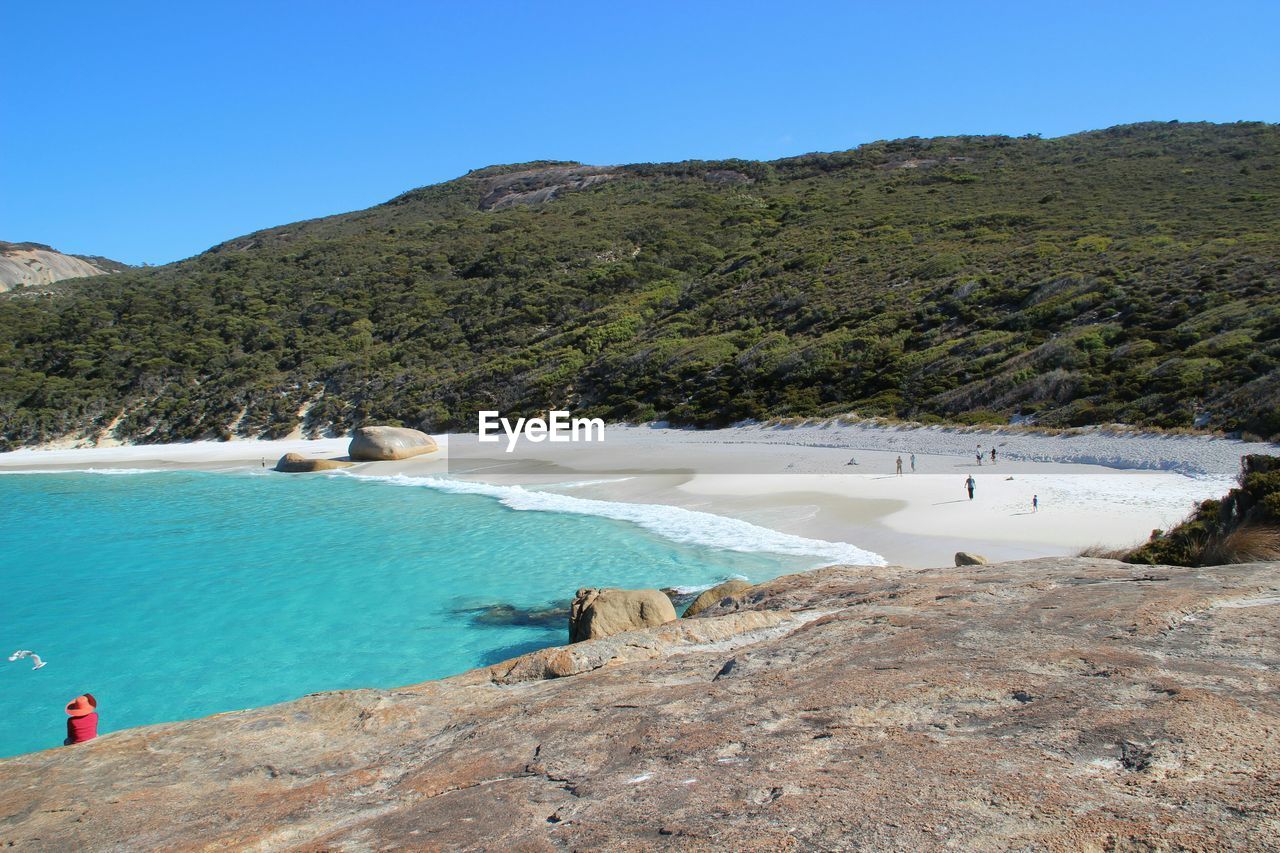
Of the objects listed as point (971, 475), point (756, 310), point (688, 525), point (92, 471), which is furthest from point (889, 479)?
point (92, 471)

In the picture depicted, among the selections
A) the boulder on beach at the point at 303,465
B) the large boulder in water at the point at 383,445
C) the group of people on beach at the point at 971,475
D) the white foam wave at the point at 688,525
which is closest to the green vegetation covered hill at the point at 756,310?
the group of people on beach at the point at 971,475

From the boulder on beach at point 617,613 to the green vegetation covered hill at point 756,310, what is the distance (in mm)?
17670

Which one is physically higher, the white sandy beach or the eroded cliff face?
the eroded cliff face

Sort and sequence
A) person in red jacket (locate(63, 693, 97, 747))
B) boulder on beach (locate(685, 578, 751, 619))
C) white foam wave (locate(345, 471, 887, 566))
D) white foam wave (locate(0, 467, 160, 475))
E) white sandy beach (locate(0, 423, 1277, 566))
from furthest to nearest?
white foam wave (locate(0, 467, 160, 475)) < white sandy beach (locate(0, 423, 1277, 566)) < white foam wave (locate(345, 471, 887, 566)) < boulder on beach (locate(685, 578, 751, 619)) < person in red jacket (locate(63, 693, 97, 747))

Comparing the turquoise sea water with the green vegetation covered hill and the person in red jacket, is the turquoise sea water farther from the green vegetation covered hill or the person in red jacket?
the green vegetation covered hill

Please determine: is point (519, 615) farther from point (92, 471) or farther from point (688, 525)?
point (92, 471)

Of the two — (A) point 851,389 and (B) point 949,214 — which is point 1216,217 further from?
(A) point 851,389

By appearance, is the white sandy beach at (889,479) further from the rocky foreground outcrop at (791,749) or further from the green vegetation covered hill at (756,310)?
the rocky foreground outcrop at (791,749)

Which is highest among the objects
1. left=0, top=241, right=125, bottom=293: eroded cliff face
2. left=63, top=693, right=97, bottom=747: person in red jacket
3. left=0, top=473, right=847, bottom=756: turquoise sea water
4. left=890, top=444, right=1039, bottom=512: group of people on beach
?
left=0, top=241, right=125, bottom=293: eroded cliff face

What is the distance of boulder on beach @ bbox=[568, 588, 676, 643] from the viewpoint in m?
8.92

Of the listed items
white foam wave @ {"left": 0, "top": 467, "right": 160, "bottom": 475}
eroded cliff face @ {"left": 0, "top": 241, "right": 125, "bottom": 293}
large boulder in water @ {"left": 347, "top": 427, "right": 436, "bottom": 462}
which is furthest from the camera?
eroded cliff face @ {"left": 0, "top": 241, "right": 125, "bottom": 293}

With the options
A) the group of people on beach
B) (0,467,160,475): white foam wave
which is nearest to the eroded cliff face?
(0,467,160,475): white foam wave

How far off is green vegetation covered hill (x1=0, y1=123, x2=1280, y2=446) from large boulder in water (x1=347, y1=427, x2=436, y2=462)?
293 inches

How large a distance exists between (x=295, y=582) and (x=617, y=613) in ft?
26.5
